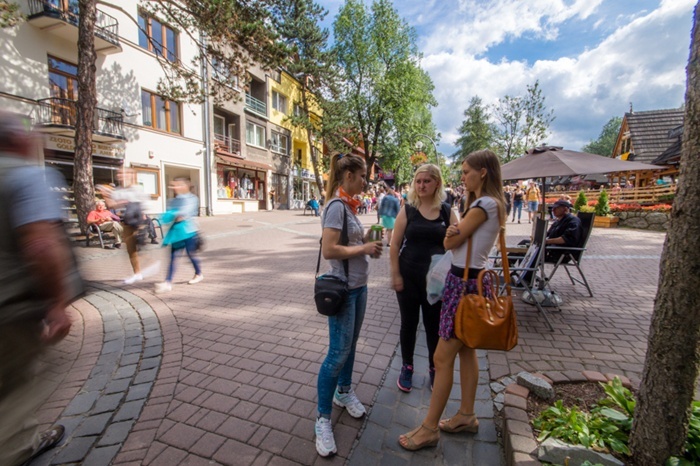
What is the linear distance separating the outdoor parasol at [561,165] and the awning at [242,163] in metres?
19.9

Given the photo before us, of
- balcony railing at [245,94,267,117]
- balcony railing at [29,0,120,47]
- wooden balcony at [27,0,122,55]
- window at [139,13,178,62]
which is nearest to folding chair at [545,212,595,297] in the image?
balcony railing at [29,0,120,47]

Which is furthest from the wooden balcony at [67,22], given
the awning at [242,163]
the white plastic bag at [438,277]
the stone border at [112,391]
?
the white plastic bag at [438,277]

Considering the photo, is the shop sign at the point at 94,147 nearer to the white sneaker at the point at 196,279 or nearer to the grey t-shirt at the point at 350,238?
the white sneaker at the point at 196,279

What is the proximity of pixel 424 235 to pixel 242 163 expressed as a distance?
916 inches

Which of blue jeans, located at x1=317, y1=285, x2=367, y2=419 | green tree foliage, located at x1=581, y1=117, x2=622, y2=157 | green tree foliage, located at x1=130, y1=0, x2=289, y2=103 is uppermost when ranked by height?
green tree foliage, located at x1=581, y1=117, x2=622, y2=157

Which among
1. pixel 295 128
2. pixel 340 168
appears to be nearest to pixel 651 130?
pixel 295 128

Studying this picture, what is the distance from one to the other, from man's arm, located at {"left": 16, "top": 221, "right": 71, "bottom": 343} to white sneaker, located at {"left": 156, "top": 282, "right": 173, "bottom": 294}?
4554 mm

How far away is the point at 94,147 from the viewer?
15133mm

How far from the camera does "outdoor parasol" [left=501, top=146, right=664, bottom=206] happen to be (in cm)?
497

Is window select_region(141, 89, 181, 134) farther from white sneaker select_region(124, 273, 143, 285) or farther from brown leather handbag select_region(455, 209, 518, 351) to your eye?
brown leather handbag select_region(455, 209, 518, 351)

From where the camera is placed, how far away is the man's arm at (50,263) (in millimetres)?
1291

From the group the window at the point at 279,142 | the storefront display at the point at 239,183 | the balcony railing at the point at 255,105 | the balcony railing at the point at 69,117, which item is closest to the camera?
the balcony railing at the point at 69,117

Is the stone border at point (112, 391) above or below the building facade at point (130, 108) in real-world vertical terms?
below

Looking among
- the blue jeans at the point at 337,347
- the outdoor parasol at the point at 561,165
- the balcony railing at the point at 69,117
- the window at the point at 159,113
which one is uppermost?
the window at the point at 159,113
